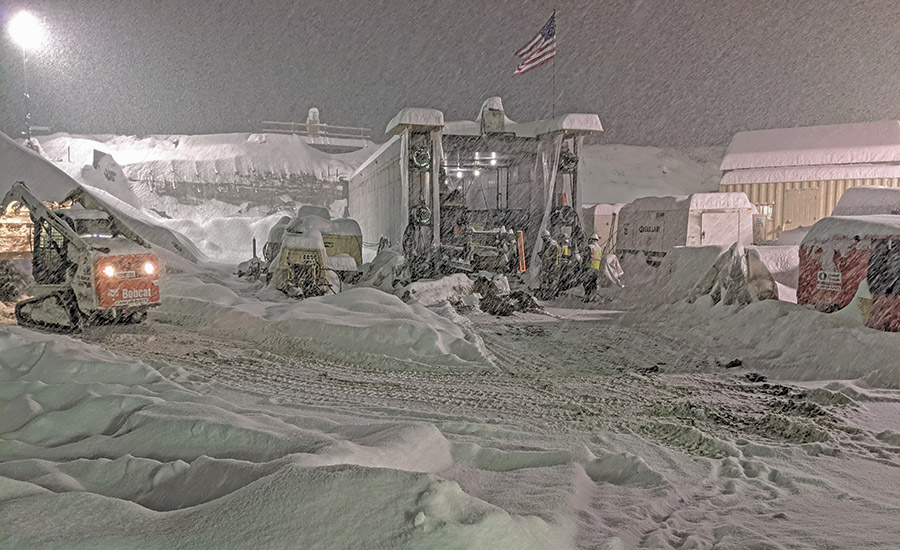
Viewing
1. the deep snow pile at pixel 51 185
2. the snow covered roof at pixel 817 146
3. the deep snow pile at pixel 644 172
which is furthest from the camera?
the deep snow pile at pixel 644 172

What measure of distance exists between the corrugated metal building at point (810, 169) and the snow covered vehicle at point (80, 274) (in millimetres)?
24307

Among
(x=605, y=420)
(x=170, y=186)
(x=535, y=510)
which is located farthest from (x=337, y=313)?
(x=170, y=186)

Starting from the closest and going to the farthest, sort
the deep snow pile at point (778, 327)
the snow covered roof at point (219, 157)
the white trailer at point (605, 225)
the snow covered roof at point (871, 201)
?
the deep snow pile at point (778, 327) < the snow covered roof at point (871, 201) < the white trailer at point (605, 225) < the snow covered roof at point (219, 157)

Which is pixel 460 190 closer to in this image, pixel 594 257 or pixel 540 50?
Result: pixel 540 50

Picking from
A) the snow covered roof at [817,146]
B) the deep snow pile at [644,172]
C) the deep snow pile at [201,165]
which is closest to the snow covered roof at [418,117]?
the snow covered roof at [817,146]

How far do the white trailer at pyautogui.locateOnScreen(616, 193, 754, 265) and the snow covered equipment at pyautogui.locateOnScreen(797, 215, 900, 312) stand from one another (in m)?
10.3

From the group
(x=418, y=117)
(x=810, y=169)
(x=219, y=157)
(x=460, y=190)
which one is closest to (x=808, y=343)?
(x=418, y=117)

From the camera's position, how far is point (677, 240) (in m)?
20.1

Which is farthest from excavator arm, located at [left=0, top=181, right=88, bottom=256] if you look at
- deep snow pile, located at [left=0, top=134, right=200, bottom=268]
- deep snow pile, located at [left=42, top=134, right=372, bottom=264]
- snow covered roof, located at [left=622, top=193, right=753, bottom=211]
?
deep snow pile, located at [left=42, top=134, right=372, bottom=264]

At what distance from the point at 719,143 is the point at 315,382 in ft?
207

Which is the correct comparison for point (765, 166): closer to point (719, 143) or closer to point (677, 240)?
point (677, 240)

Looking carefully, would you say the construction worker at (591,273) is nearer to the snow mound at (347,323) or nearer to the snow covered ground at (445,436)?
the snow covered ground at (445,436)

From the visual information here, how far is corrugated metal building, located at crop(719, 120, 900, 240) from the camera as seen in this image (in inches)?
1081

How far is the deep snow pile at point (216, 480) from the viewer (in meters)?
2.51
